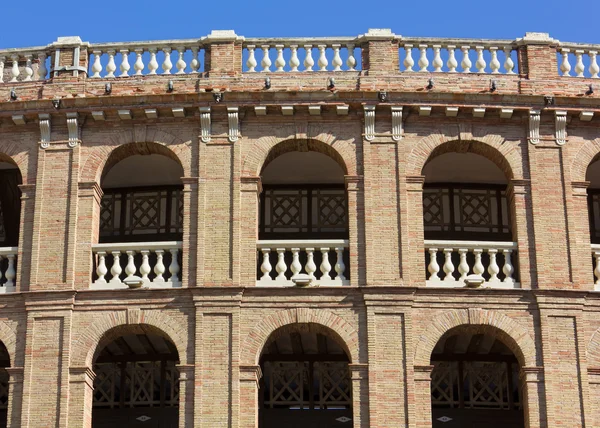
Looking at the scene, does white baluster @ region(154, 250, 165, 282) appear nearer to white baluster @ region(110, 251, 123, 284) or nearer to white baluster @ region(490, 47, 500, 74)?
white baluster @ region(110, 251, 123, 284)

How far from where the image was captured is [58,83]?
25.5 m

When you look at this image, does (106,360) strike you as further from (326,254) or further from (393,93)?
(393,93)

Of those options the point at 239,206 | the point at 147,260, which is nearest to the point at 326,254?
the point at 239,206

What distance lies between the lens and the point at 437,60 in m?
25.5

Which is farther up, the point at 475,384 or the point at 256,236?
the point at 256,236

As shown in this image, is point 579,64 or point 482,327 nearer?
point 482,327

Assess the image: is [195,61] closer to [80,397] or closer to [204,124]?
[204,124]

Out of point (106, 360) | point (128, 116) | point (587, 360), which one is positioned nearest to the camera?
point (587, 360)

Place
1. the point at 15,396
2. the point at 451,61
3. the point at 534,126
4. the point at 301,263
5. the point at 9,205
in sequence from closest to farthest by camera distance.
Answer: the point at 15,396 < the point at 534,126 < the point at 301,263 < the point at 451,61 < the point at 9,205

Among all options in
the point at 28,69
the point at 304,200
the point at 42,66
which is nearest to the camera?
the point at 28,69

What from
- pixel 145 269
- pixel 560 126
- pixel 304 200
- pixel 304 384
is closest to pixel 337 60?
pixel 304 200

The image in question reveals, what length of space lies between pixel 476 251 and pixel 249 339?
4.84m

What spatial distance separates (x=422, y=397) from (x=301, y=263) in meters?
3.88

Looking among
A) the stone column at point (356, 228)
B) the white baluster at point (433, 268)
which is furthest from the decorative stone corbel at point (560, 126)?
the stone column at point (356, 228)
